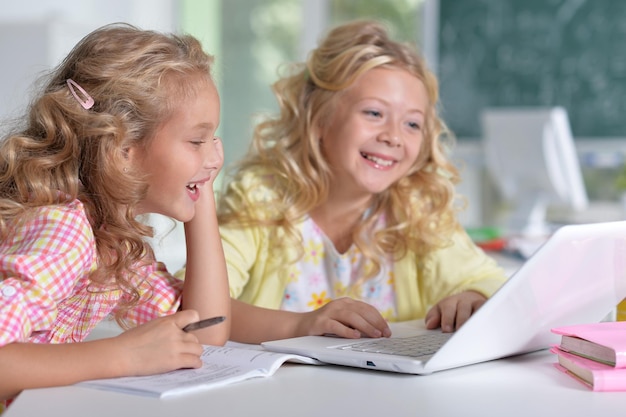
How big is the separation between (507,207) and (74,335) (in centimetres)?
494

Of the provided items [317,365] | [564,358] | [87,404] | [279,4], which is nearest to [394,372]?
[317,365]

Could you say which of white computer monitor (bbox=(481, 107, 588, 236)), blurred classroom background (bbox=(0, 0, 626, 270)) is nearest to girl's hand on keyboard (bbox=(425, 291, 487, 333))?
white computer monitor (bbox=(481, 107, 588, 236))

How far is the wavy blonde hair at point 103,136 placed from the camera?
3.98 ft

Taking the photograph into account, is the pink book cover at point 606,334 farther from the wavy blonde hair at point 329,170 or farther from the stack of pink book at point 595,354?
the wavy blonde hair at point 329,170

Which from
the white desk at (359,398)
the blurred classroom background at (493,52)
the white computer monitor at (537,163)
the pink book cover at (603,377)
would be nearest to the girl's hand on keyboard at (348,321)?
the white desk at (359,398)

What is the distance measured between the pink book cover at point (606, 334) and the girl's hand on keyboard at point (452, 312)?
0.83ft

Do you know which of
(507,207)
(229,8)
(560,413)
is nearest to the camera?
(560,413)

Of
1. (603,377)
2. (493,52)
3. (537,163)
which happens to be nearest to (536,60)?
(493,52)

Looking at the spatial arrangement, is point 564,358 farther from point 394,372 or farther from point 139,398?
point 139,398

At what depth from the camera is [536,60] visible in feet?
18.9

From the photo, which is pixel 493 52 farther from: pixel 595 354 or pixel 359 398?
pixel 359 398

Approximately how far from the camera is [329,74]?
1963mm

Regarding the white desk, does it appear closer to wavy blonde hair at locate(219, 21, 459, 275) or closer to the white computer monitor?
wavy blonde hair at locate(219, 21, 459, 275)

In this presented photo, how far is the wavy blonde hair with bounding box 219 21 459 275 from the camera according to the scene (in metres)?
1.88
